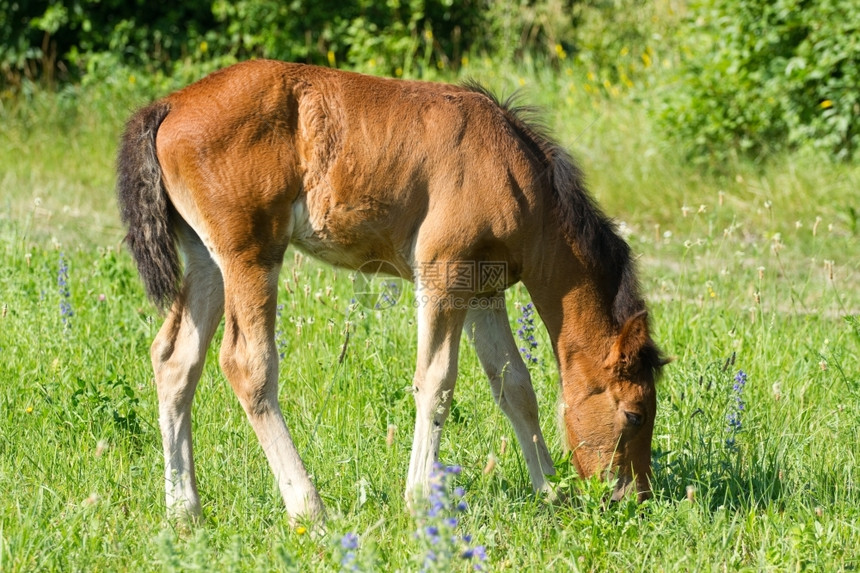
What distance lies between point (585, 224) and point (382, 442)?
1325 mm

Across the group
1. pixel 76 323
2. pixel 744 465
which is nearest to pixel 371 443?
pixel 744 465

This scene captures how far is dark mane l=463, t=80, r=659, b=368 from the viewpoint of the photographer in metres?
3.93

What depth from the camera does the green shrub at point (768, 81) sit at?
8297 millimetres

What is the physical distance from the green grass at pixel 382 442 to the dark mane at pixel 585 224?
51 centimetres

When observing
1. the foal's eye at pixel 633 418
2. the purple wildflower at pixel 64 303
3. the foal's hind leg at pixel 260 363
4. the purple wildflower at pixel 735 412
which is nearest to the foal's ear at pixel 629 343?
the foal's eye at pixel 633 418

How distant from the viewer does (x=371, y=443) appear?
4.32 meters

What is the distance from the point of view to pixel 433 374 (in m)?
3.88

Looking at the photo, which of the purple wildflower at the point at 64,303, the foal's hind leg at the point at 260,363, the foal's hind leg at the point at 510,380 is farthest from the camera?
the purple wildflower at the point at 64,303

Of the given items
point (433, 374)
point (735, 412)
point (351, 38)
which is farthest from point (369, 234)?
point (351, 38)

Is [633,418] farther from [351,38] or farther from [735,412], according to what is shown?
[351,38]

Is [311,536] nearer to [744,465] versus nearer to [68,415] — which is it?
[68,415]

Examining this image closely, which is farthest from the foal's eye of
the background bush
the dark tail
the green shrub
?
the background bush

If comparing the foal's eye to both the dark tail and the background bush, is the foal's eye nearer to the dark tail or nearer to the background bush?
the dark tail

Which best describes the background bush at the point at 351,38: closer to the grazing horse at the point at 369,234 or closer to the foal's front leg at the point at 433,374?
the grazing horse at the point at 369,234
